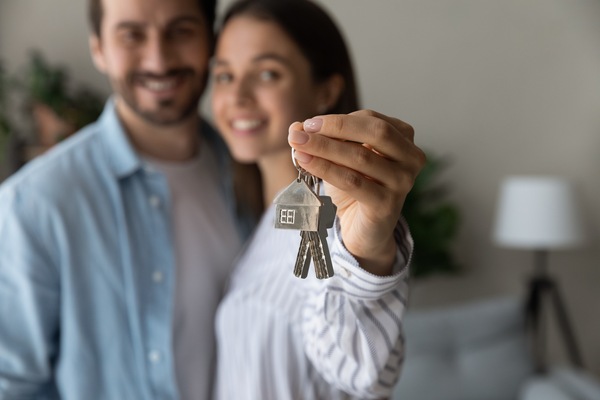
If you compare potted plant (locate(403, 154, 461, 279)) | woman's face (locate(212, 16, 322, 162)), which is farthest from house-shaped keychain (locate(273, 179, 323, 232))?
potted plant (locate(403, 154, 461, 279))

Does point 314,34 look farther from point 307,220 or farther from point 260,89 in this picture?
point 307,220

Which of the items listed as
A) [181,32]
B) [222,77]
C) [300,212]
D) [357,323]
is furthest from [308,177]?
[181,32]

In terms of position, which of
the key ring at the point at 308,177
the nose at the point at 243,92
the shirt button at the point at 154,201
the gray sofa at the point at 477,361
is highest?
the nose at the point at 243,92

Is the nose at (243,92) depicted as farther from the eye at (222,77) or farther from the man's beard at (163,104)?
the man's beard at (163,104)

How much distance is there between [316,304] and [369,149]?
23 centimetres

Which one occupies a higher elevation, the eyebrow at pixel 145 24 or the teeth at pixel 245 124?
the eyebrow at pixel 145 24

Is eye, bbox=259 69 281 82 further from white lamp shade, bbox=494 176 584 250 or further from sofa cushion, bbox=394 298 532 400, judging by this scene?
white lamp shade, bbox=494 176 584 250

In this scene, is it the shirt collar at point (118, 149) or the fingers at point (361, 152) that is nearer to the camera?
the fingers at point (361, 152)

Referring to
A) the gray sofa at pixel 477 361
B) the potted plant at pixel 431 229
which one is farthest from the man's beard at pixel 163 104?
the potted plant at pixel 431 229

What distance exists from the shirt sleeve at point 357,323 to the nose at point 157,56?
40 centimetres

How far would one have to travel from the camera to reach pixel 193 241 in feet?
2.73

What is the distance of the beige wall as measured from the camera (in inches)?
88.5

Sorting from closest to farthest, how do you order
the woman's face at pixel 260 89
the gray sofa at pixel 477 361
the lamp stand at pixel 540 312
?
1. the woman's face at pixel 260 89
2. the gray sofa at pixel 477 361
3. the lamp stand at pixel 540 312

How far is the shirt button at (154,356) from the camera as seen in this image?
75 cm
